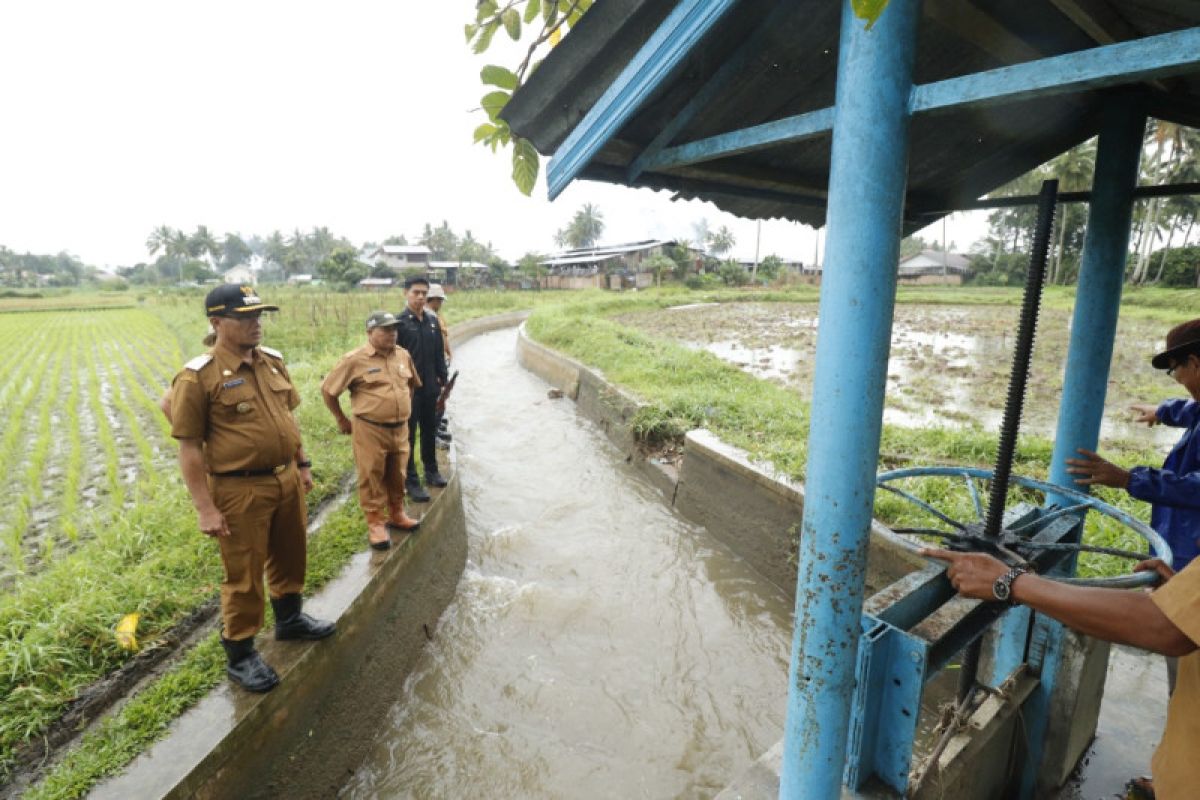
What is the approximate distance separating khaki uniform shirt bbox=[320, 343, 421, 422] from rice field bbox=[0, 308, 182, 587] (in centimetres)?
267

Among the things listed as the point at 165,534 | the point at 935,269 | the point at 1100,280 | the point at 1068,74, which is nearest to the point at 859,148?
the point at 1068,74

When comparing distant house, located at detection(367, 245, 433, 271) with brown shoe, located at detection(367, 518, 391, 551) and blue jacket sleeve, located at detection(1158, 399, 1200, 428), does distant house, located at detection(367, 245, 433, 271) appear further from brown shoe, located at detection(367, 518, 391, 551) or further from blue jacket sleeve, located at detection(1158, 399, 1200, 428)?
blue jacket sleeve, located at detection(1158, 399, 1200, 428)

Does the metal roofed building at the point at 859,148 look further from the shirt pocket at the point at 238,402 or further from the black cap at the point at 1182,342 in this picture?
the shirt pocket at the point at 238,402

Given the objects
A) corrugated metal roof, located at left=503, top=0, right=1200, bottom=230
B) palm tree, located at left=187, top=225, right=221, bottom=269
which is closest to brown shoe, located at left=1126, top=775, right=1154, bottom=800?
corrugated metal roof, located at left=503, top=0, right=1200, bottom=230

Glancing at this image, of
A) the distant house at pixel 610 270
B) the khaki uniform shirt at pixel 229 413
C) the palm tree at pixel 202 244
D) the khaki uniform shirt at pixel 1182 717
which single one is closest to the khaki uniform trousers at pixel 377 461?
the khaki uniform shirt at pixel 229 413

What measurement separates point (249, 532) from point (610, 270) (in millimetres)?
41841

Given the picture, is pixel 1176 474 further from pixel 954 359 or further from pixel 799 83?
pixel 954 359

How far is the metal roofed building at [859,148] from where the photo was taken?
4.76ft

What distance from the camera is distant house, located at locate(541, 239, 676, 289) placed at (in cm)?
4144

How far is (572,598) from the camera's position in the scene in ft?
16.8

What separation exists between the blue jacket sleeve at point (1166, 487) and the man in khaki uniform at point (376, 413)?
157 inches

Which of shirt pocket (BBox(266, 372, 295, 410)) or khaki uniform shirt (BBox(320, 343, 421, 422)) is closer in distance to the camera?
shirt pocket (BBox(266, 372, 295, 410))

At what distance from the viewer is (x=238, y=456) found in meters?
2.79

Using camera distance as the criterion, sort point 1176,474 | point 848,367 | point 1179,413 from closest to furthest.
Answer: point 848,367 → point 1176,474 → point 1179,413
